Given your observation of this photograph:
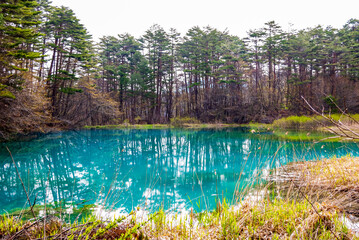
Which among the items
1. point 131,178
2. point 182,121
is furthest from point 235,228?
point 182,121

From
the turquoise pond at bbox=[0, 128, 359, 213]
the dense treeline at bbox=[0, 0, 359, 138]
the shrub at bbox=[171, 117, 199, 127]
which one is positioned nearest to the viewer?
the turquoise pond at bbox=[0, 128, 359, 213]

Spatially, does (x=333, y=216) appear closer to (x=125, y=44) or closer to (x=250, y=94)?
(x=250, y=94)

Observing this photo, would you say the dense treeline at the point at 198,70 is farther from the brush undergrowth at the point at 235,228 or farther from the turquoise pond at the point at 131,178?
the brush undergrowth at the point at 235,228

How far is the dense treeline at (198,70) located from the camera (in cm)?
1917

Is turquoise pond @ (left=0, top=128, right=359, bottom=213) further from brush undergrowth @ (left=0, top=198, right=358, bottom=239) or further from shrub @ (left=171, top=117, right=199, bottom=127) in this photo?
shrub @ (left=171, top=117, right=199, bottom=127)

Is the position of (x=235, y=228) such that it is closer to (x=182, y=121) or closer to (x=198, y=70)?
(x=182, y=121)

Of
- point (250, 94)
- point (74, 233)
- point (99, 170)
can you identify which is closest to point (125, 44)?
point (250, 94)

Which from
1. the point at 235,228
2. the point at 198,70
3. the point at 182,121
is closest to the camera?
the point at 235,228

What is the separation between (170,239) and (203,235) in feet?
1.00

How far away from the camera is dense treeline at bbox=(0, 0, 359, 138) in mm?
19172

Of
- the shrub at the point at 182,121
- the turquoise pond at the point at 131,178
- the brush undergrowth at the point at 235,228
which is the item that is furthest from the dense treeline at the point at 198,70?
the brush undergrowth at the point at 235,228

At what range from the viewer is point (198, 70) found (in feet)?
88.7

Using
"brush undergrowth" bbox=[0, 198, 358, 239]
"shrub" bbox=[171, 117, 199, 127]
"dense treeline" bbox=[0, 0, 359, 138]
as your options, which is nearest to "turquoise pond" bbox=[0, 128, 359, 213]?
"brush undergrowth" bbox=[0, 198, 358, 239]

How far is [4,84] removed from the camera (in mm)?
9500
